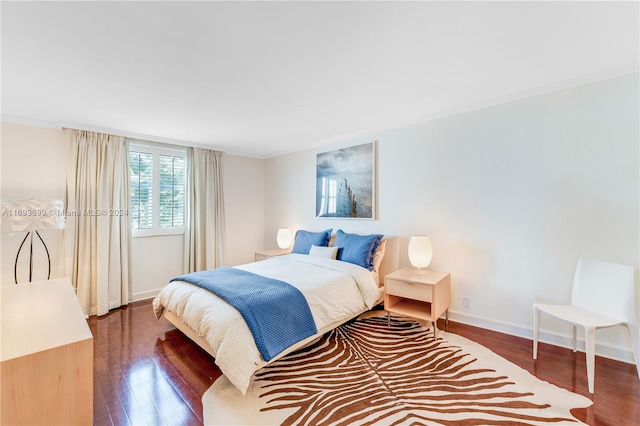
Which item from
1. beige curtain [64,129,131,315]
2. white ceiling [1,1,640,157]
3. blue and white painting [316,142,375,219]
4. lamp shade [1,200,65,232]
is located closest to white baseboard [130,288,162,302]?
beige curtain [64,129,131,315]

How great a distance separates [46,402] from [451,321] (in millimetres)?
3337

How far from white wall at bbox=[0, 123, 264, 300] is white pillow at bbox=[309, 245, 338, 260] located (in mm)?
1914

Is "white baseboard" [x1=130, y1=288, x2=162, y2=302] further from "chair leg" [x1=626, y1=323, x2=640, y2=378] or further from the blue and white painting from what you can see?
"chair leg" [x1=626, y1=323, x2=640, y2=378]

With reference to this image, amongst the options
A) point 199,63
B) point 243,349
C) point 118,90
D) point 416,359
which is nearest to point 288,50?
point 199,63

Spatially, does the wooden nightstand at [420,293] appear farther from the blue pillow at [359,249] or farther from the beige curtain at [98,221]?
the beige curtain at [98,221]

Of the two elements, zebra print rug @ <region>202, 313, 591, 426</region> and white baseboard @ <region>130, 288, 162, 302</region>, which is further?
white baseboard @ <region>130, 288, 162, 302</region>

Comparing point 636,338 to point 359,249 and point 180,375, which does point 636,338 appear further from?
point 180,375

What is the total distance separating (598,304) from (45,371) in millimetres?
3570

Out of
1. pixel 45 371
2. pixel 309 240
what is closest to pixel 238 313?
pixel 45 371

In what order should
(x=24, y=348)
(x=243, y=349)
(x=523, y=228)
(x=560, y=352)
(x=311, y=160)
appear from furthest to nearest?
(x=311, y=160) < (x=523, y=228) < (x=560, y=352) < (x=243, y=349) < (x=24, y=348)

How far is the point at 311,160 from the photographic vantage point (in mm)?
4520

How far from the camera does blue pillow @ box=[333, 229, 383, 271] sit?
10.8 feet

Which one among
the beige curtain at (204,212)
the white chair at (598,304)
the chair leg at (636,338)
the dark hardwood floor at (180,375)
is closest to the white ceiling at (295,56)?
the beige curtain at (204,212)

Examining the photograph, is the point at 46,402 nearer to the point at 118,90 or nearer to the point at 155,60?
the point at 155,60
